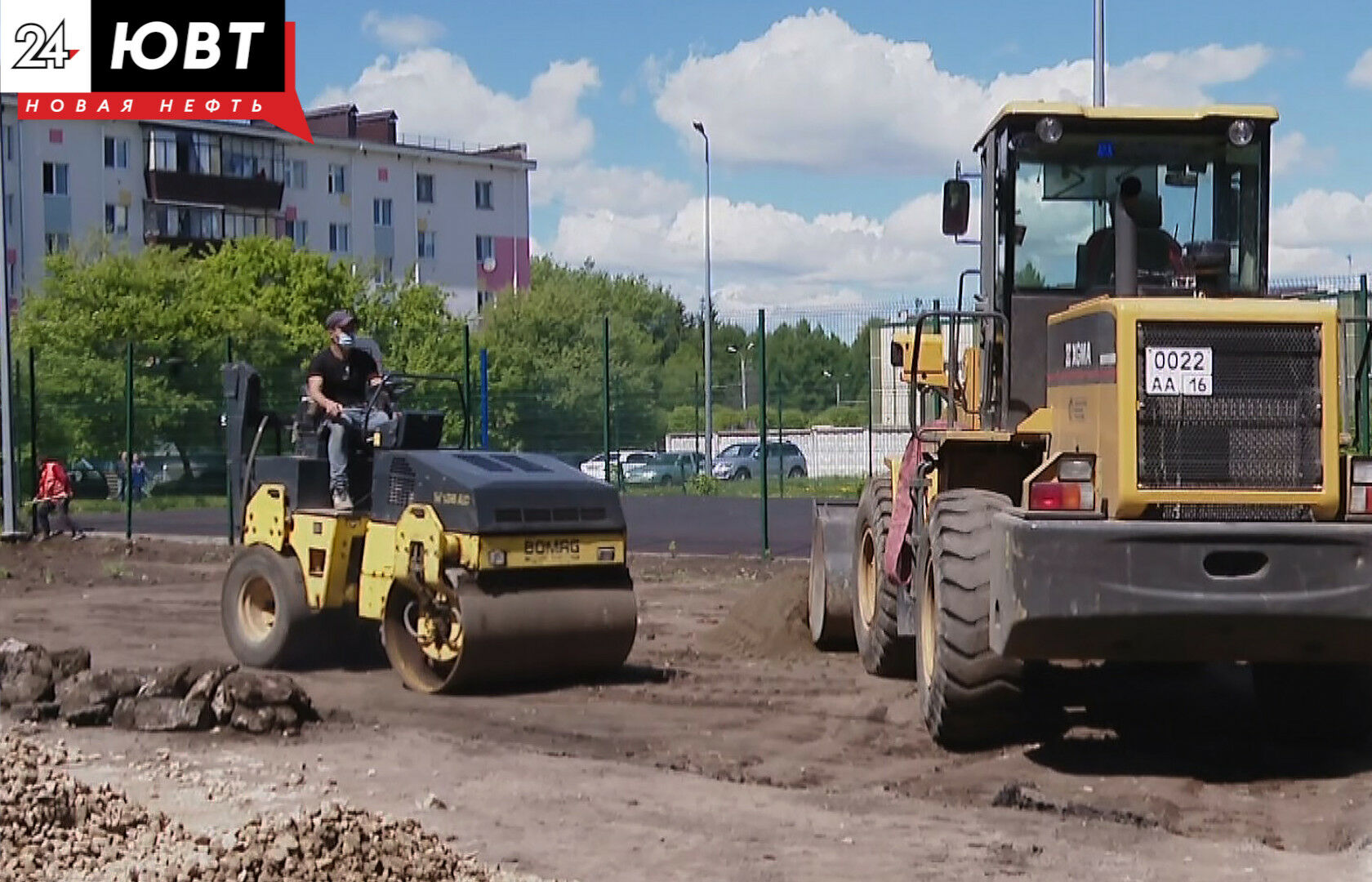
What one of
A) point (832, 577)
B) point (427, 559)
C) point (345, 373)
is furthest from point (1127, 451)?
point (345, 373)

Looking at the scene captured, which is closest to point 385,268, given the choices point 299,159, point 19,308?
point 299,159

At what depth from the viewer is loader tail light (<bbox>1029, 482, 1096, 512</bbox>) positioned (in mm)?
8016

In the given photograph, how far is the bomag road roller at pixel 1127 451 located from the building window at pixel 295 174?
196 ft

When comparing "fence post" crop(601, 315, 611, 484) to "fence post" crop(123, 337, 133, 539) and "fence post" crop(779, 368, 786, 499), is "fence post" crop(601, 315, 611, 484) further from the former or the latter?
"fence post" crop(123, 337, 133, 539)

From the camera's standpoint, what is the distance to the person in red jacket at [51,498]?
23969 millimetres

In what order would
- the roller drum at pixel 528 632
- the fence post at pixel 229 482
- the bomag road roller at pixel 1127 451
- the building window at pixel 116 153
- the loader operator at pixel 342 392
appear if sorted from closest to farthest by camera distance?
the bomag road roller at pixel 1127 451 → the roller drum at pixel 528 632 → the loader operator at pixel 342 392 → the fence post at pixel 229 482 → the building window at pixel 116 153

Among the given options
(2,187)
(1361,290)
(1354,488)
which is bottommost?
(1354,488)

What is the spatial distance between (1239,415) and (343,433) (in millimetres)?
5997

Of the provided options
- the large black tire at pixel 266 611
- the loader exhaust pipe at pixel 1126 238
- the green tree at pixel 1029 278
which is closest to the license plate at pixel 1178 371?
the loader exhaust pipe at pixel 1126 238

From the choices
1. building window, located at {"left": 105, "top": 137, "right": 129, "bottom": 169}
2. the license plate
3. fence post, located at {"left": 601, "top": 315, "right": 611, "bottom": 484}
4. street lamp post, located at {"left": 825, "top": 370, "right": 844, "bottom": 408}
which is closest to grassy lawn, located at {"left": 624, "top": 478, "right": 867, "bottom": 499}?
street lamp post, located at {"left": 825, "top": 370, "right": 844, "bottom": 408}

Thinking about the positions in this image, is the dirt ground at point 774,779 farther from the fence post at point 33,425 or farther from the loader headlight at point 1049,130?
the fence post at point 33,425

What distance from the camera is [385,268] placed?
232 feet

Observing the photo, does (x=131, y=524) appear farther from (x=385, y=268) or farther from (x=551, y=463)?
(x=385, y=268)

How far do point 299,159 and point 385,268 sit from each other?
531 cm
